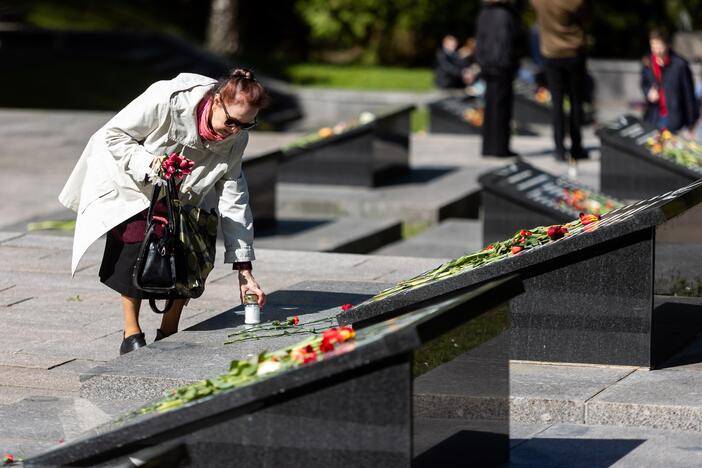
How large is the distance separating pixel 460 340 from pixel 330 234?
6.30 m

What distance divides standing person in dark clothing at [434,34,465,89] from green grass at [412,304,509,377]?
689 inches

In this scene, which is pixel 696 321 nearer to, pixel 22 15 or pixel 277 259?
pixel 277 259

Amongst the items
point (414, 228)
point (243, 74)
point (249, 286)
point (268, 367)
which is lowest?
point (414, 228)

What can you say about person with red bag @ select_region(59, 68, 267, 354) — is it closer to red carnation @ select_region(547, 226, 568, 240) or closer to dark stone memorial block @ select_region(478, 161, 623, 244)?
red carnation @ select_region(547, 226, 568, 240)

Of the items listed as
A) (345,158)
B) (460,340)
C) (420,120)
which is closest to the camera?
(460,340)

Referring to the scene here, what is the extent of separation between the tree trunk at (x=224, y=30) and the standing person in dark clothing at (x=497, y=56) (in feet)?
44.7

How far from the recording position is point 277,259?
334 inches

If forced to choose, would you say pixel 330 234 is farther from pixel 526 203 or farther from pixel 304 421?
pixel 304 421

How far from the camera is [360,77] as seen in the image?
26609 mm

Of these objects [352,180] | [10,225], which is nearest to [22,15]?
[352,180]

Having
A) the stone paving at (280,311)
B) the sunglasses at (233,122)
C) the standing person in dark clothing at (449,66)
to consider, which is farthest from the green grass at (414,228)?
the standing person in dark clothing at (449,66)

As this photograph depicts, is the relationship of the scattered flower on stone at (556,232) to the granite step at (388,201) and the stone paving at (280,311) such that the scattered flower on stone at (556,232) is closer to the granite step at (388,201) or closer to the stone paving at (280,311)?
the stone paving at (280,311)

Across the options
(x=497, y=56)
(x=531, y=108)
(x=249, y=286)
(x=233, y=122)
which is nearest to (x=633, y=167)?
(x=497, y=56)

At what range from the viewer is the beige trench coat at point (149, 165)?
562cm
